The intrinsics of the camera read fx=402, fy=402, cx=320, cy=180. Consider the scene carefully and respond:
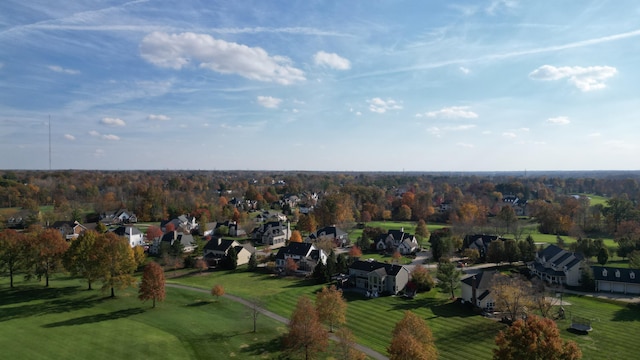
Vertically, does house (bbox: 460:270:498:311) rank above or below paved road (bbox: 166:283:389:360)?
above

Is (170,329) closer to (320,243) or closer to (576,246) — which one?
(320,243)

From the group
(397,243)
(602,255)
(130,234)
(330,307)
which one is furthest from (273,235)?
(602,255)

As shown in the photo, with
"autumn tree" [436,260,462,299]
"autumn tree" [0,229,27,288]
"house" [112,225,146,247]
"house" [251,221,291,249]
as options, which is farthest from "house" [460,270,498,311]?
"house" [112,225,146,247]

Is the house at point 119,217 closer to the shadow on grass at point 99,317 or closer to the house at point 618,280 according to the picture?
the shadow on grass at point 99,317

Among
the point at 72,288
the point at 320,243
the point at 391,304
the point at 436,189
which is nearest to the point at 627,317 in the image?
the point at 391,304

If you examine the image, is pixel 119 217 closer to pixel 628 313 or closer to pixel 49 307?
pixel 49 307

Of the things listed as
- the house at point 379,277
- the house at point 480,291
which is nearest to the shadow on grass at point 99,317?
the house at point 379,277

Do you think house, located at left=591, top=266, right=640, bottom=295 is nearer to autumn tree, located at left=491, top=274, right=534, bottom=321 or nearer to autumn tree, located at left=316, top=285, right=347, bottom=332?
autumn tree, located at left=491, top=274, right=534, bottom=321
